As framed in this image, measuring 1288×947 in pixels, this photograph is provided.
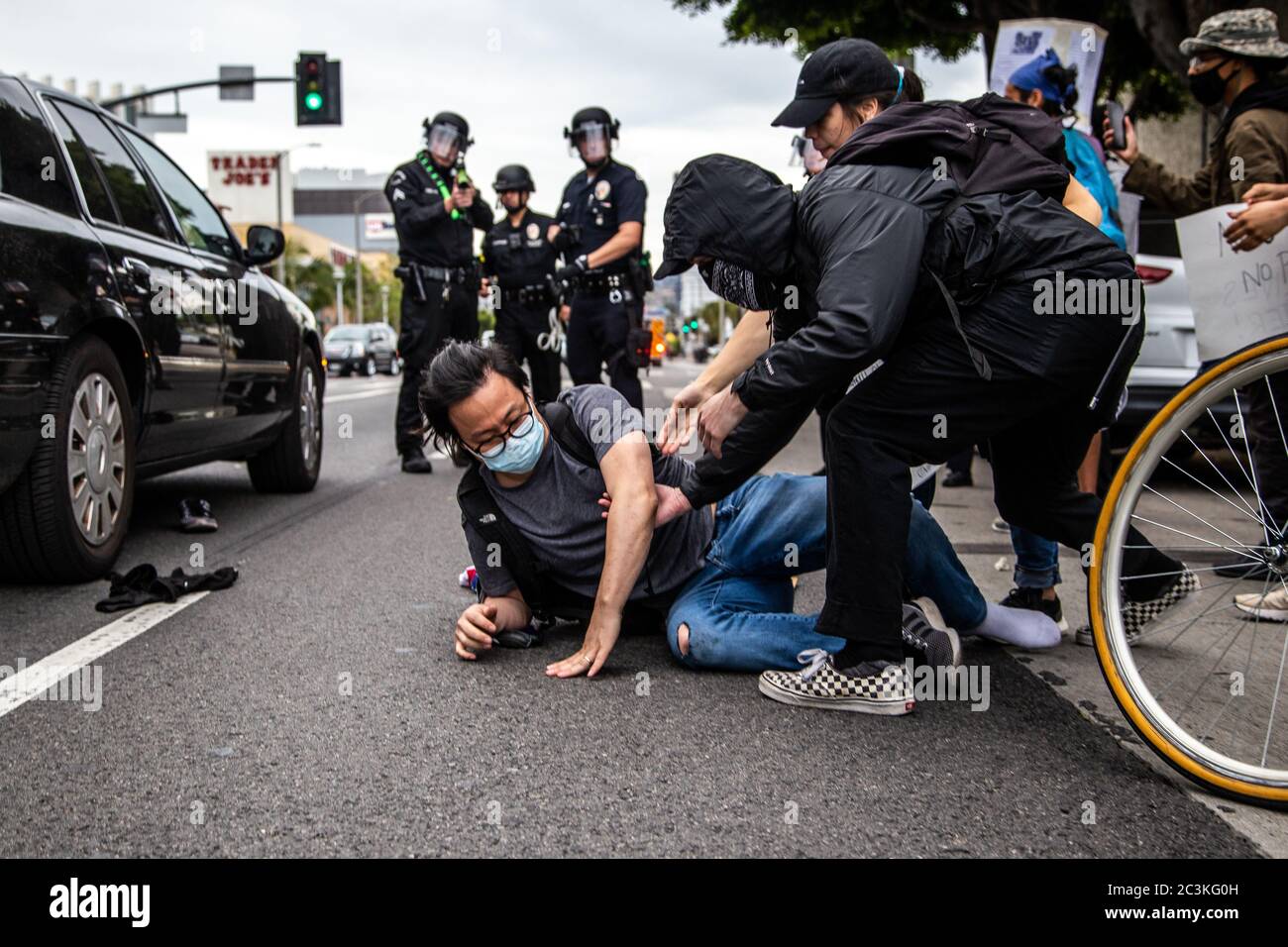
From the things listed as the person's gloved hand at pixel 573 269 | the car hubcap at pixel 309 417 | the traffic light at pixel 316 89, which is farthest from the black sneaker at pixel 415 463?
the traffic light at pixel 316 89

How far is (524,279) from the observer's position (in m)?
8.35

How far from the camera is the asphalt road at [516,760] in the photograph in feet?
7.23

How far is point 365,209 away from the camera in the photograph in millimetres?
130250

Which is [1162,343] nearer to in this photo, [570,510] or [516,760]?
[570,510]

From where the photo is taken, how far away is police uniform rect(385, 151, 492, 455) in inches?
316

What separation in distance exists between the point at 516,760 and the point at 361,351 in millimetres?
34330

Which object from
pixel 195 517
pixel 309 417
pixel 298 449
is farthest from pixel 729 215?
pixel 309 417

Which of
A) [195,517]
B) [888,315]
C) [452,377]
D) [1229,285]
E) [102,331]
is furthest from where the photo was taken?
[195,517]

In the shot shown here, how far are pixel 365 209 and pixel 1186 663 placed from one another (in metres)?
134

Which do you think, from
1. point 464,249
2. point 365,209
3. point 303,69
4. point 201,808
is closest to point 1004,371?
point 201,808

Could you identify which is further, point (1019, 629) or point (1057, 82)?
point (1057, 82)

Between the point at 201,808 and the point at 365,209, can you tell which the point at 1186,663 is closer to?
the point at 201,808

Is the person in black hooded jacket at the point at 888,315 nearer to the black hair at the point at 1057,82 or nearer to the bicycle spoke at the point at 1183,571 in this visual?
the bicycle spoke at the point at 1183,571

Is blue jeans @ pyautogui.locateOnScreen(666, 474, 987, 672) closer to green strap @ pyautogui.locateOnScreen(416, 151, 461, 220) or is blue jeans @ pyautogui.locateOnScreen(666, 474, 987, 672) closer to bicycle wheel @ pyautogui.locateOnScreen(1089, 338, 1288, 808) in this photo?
bicycle wheel @ pyautogui.locateOnScreen(1089, 338, 1288, 808)
